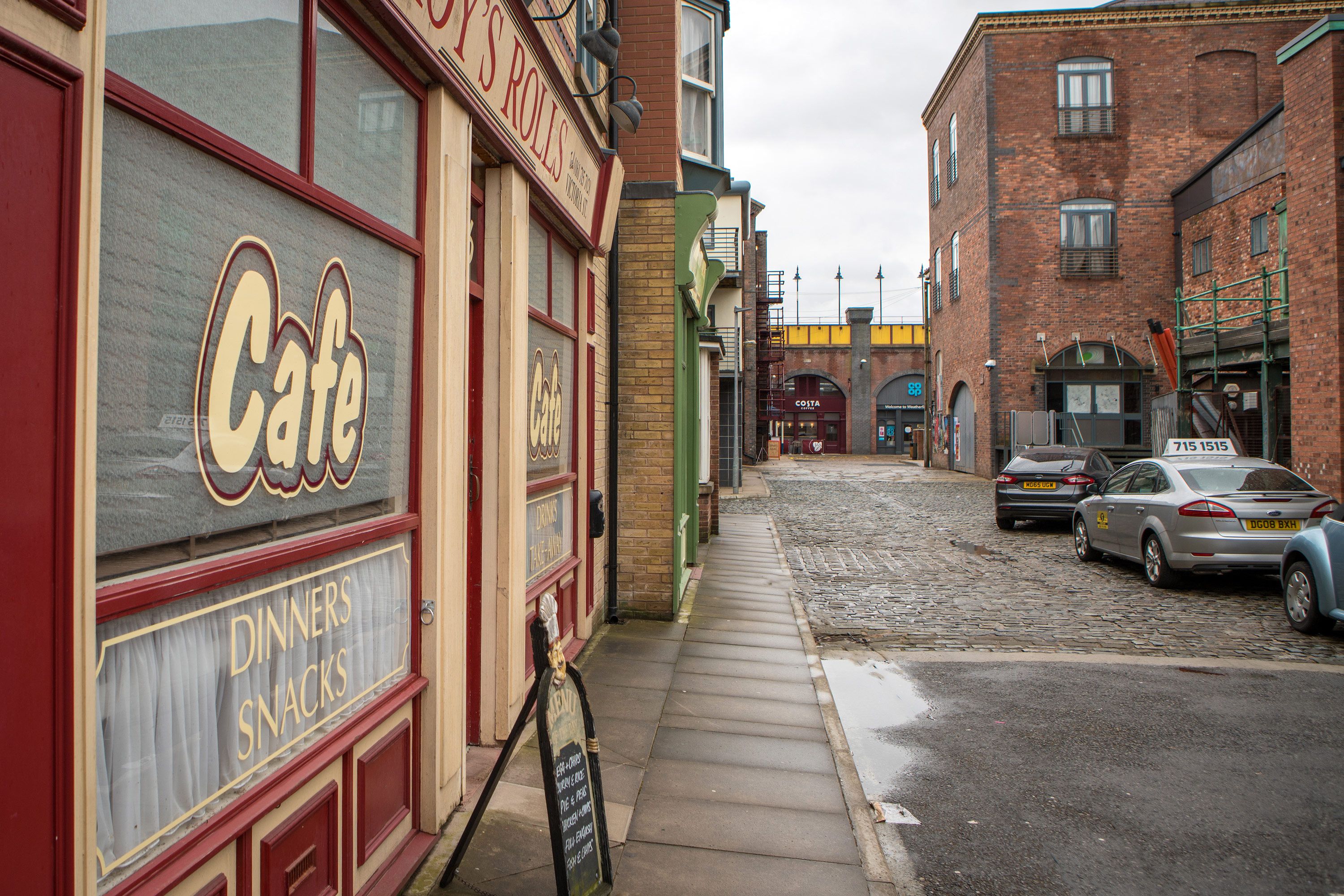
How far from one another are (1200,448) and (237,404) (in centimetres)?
1259

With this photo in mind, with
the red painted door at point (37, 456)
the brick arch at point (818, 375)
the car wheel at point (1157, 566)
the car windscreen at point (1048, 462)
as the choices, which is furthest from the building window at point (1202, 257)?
the brick arch at point (818, 375)

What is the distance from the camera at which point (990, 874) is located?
3.29m

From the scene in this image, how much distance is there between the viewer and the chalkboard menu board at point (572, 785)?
8.47 ft

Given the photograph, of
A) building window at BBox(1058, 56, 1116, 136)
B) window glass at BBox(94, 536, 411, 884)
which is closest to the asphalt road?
window glass at BBox(94, 536, 411, 884)

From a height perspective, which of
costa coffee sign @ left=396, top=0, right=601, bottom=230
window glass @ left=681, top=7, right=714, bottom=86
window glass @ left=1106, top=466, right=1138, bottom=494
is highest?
window glass @ left=681, top=7, right=714, bottom=86

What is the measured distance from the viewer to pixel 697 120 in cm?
1373

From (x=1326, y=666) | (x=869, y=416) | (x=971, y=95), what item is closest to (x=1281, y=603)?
(x=1326, y=666)

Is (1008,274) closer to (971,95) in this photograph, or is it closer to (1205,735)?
(971,95)

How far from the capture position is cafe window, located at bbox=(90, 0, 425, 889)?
1.85 metres

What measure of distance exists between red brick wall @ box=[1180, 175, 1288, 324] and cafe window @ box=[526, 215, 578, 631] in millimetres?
19160

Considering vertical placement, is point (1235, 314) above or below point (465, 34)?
above

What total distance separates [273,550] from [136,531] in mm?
497

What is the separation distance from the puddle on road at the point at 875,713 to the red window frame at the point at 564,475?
1.88 m

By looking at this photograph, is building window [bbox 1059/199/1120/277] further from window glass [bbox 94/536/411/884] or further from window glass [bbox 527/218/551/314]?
window glass [bbox 94/536/411/884]
